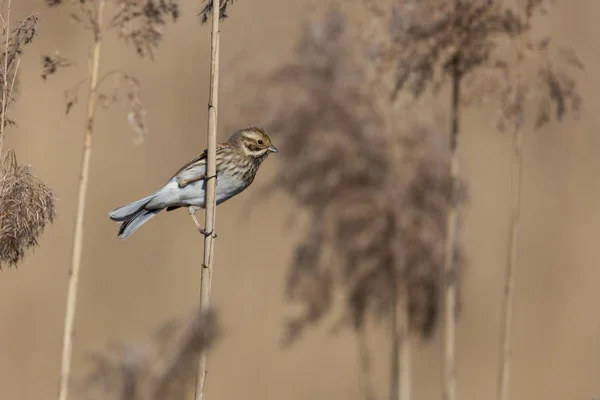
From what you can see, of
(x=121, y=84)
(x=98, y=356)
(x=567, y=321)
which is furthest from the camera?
(x=567, y=321)

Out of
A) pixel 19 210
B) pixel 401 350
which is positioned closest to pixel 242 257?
pixel 401 350

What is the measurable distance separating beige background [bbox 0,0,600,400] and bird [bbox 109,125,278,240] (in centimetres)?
197

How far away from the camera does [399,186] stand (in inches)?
207

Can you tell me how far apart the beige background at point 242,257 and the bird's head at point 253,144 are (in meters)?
1.94

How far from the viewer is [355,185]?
17.7 feet

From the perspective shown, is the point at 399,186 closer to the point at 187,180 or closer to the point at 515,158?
the point at 515,158

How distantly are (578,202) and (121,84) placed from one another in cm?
628

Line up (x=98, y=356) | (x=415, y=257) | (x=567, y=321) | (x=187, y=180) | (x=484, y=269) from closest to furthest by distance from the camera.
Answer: (x=98, y=356)
(x=187, y=180)
(x=415, y=257)
(x=567, y=321)
(x=484, y=269)

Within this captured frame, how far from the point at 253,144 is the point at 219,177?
8.5 inches

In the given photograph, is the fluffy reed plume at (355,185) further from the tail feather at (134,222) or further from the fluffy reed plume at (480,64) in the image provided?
the tail feather at (134,222)

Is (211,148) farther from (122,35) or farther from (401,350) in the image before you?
(401,350)

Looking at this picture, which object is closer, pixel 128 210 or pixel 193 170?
pixel 128 210

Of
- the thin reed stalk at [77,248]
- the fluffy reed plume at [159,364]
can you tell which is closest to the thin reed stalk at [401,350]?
the thin reed stalk at [77,248]

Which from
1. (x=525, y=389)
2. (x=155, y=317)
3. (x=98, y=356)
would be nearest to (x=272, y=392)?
(x=155, y=317)
